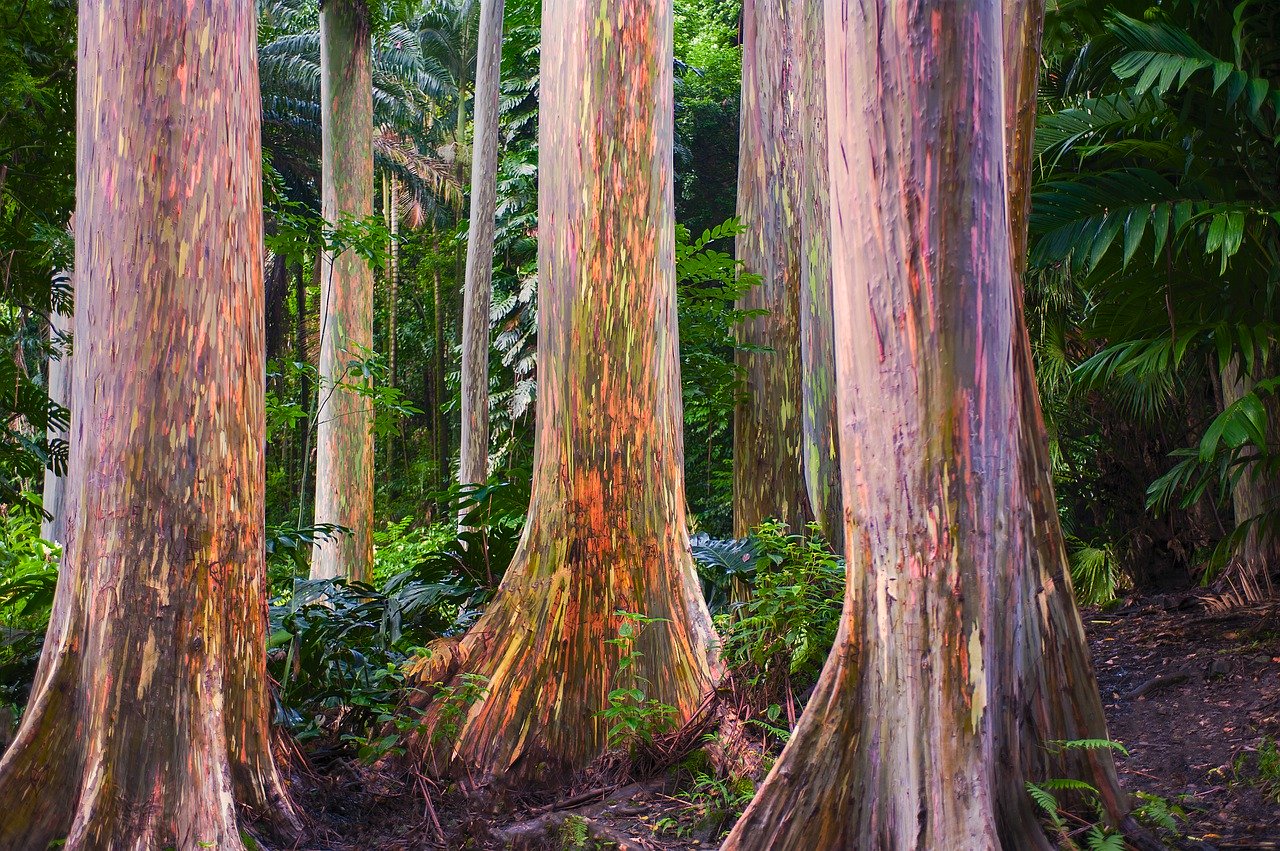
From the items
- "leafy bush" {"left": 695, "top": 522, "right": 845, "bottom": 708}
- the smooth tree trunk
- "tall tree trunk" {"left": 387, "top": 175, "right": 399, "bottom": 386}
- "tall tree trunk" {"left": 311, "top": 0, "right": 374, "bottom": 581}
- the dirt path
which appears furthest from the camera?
"tall tree trunk" {"left": 387, "top": 175, "right": 399, "bottom": 386}

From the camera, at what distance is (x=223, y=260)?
12.8 feet

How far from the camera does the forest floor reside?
12.0ft

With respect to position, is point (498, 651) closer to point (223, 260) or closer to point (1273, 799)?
point (223, 260)

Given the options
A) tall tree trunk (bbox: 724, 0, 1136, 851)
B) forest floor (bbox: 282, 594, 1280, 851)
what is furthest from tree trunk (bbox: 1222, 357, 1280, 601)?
tall tree trunk (bbox: 724, 0, 1136, 851)

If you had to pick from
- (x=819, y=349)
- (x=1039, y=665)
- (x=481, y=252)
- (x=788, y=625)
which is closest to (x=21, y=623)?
(x=788, y=625)

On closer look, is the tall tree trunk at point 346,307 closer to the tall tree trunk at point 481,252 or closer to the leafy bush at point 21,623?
the tall tree trunk at point 481,252

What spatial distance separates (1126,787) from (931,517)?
83.6 inches

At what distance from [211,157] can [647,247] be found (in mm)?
2146

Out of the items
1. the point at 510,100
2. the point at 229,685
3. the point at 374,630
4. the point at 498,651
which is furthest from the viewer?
the point at 510,100

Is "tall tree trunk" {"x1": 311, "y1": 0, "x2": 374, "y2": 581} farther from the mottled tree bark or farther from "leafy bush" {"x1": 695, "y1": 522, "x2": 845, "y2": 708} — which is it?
the mottled tree bark

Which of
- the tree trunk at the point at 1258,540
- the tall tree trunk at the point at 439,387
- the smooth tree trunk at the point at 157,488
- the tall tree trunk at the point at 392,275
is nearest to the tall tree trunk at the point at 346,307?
the smooth tree trunk at the point at 157,488

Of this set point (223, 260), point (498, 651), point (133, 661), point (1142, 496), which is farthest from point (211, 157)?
point (1142, 496)

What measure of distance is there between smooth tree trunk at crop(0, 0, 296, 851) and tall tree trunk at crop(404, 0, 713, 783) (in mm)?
1166

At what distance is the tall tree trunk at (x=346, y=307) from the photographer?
444 inches
